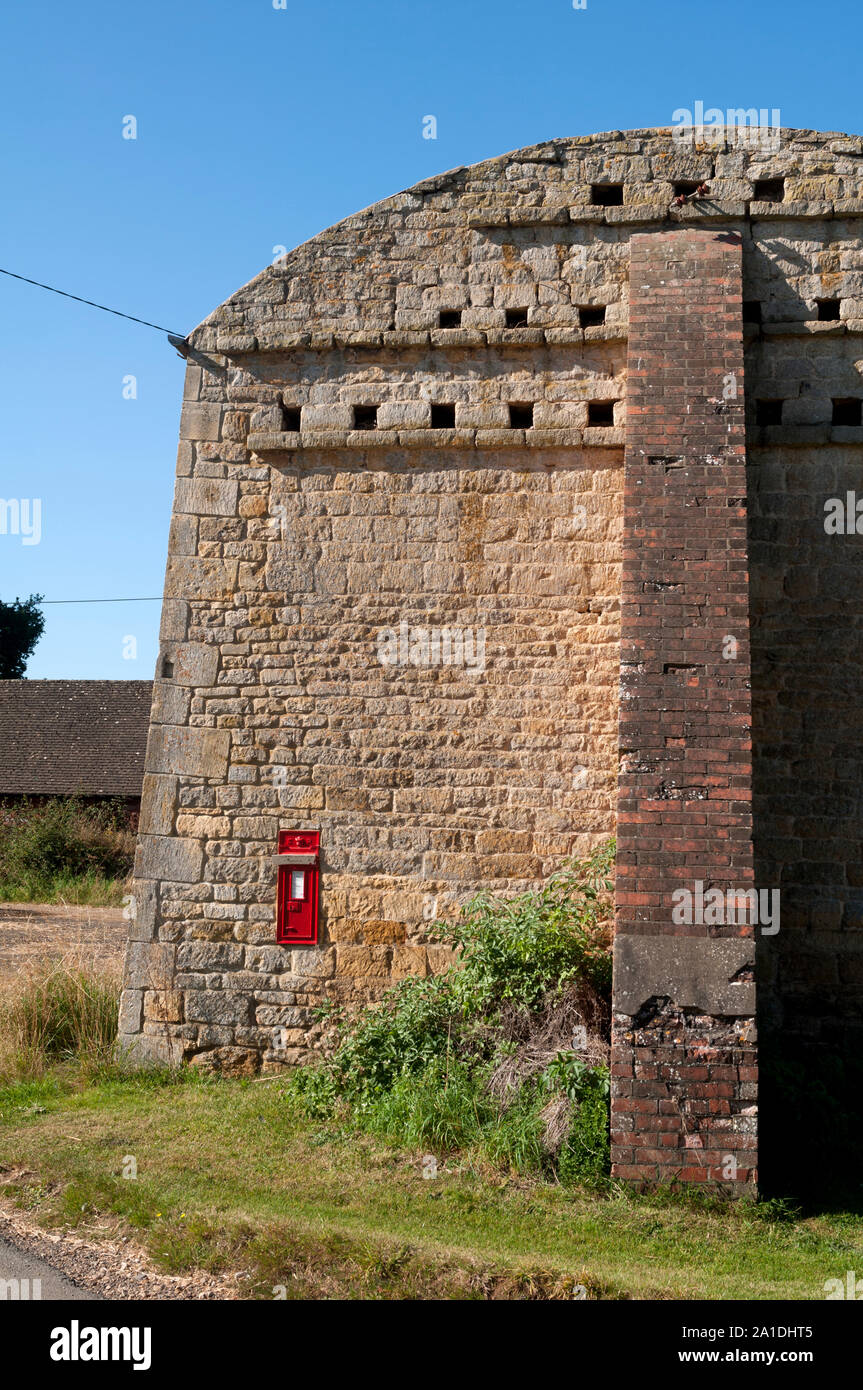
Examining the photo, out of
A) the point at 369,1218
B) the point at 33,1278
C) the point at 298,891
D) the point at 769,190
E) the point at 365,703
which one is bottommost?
the point at 33,1278

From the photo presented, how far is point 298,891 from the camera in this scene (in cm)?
761

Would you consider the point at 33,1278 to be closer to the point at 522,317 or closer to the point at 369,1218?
the point at 369,1218

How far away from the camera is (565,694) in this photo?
752 cm

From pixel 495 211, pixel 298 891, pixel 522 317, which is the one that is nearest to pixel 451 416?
pixel 522 317

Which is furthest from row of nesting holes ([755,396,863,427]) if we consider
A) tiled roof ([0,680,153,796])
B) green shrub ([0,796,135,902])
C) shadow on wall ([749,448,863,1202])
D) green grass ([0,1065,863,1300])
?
tiled roof ([0,680,153,796])

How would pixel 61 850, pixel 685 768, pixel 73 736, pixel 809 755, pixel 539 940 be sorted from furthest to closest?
1. pixel 73 736
2. pixel 61 850
3. pixel 809 755
4. pixel 539 940
5. pixel 685 768

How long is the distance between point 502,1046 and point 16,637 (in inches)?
1525

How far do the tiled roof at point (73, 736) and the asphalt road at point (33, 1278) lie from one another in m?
18.9

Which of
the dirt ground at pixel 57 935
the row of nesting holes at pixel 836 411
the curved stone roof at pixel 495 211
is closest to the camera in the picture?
the row of nesting holes at pixel 836 411

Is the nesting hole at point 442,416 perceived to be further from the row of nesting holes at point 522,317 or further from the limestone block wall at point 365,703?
the row of nesting holes at point 522,317

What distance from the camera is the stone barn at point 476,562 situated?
7285 mm

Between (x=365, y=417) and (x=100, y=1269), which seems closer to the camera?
(x=100, y=1269)

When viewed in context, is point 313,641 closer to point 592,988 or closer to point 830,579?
point 592,988

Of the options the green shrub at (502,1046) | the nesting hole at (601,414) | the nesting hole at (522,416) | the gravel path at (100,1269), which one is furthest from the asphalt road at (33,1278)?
the nesting hole at (601,414)
